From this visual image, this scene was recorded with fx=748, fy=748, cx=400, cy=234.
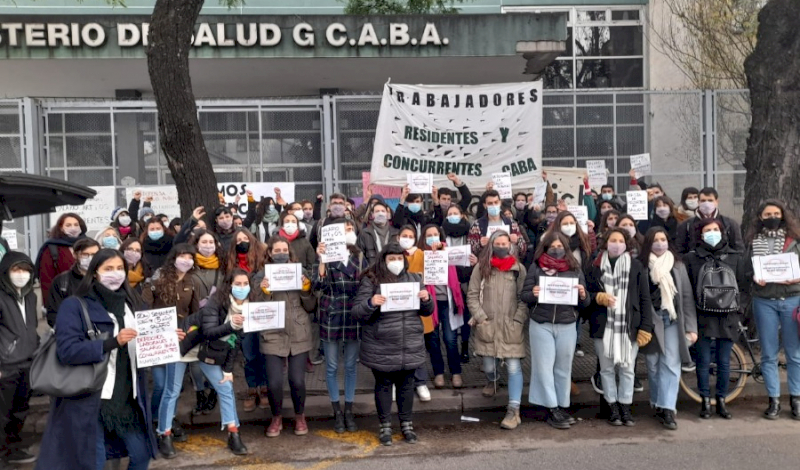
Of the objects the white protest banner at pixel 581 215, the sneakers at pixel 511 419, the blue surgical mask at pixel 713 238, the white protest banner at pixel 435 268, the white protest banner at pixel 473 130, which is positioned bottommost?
the sneakers at pixel 511 419

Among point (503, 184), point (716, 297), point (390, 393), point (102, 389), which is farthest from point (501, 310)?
point (102, 389)

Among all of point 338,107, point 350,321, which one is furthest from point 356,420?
point 338,107

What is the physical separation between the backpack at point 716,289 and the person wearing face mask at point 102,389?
5057 mm

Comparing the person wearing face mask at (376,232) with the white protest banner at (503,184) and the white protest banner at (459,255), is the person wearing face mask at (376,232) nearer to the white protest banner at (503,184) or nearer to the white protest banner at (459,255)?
the white protest banner at (459,255)

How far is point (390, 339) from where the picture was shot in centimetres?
670

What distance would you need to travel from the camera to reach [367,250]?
8.07m

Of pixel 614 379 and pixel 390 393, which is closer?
pixel 390 393

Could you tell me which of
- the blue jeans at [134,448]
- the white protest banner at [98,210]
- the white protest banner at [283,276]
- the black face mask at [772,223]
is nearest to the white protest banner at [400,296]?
the white protest banner at [283,276]

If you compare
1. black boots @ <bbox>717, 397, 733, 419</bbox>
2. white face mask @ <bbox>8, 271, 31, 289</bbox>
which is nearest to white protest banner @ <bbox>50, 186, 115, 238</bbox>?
white face mask @ <bbox>8, 271, 31, 289</bbox>

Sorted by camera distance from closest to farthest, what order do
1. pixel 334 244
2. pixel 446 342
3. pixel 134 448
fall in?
pixel 134 448, pixel 334 244, pixel 446 342

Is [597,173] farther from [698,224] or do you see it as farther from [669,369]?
[669,369]

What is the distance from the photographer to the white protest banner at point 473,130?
11.0 m

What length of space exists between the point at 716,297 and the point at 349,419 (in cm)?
366

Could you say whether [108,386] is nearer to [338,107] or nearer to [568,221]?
[568,221]
